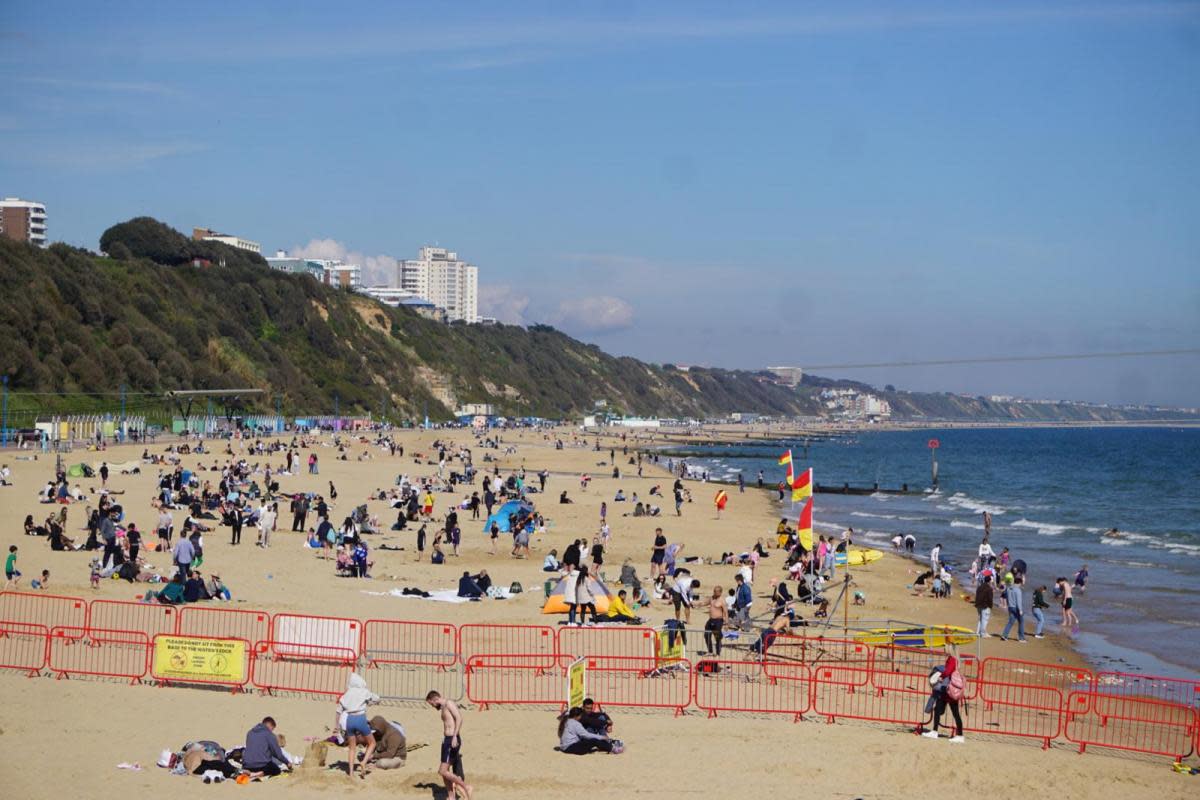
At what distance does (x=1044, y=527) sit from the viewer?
4403cm

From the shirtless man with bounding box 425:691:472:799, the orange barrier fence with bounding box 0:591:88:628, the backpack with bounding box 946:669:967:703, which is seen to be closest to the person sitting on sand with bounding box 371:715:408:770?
the shirtless man with bounding box 425:691:472:799

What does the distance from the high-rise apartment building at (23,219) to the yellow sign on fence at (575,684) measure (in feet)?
526

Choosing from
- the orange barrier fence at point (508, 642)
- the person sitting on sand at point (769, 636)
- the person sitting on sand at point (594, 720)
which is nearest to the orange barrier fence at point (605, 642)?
the orange barrier fence at point (508, 642)

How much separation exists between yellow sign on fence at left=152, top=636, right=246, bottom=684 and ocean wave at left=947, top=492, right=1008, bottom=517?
41.3 m

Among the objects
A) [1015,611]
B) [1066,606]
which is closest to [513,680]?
[1015,611]

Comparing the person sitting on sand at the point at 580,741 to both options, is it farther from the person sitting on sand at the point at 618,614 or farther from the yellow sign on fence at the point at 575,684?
the person sitting on sand at the point at 618,614

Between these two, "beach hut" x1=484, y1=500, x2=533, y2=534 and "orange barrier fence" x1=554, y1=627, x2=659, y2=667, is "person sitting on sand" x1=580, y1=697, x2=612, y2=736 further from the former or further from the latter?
"beach hut" x1=484, y1=500, x2=533, y2=534

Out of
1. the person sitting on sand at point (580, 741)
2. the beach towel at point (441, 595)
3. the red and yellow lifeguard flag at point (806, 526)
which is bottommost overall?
the person sitting on sand at point (580, 741)

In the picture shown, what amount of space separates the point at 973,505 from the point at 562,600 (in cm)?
4107

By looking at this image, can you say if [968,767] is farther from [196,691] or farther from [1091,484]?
[1091,484]

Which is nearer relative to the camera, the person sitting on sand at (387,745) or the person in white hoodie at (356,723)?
the person in white hoodie at (356,723)

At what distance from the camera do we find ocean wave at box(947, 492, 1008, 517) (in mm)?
51500

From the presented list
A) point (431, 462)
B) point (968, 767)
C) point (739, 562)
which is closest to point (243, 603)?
point (968, 767)

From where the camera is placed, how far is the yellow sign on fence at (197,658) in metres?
13.4
